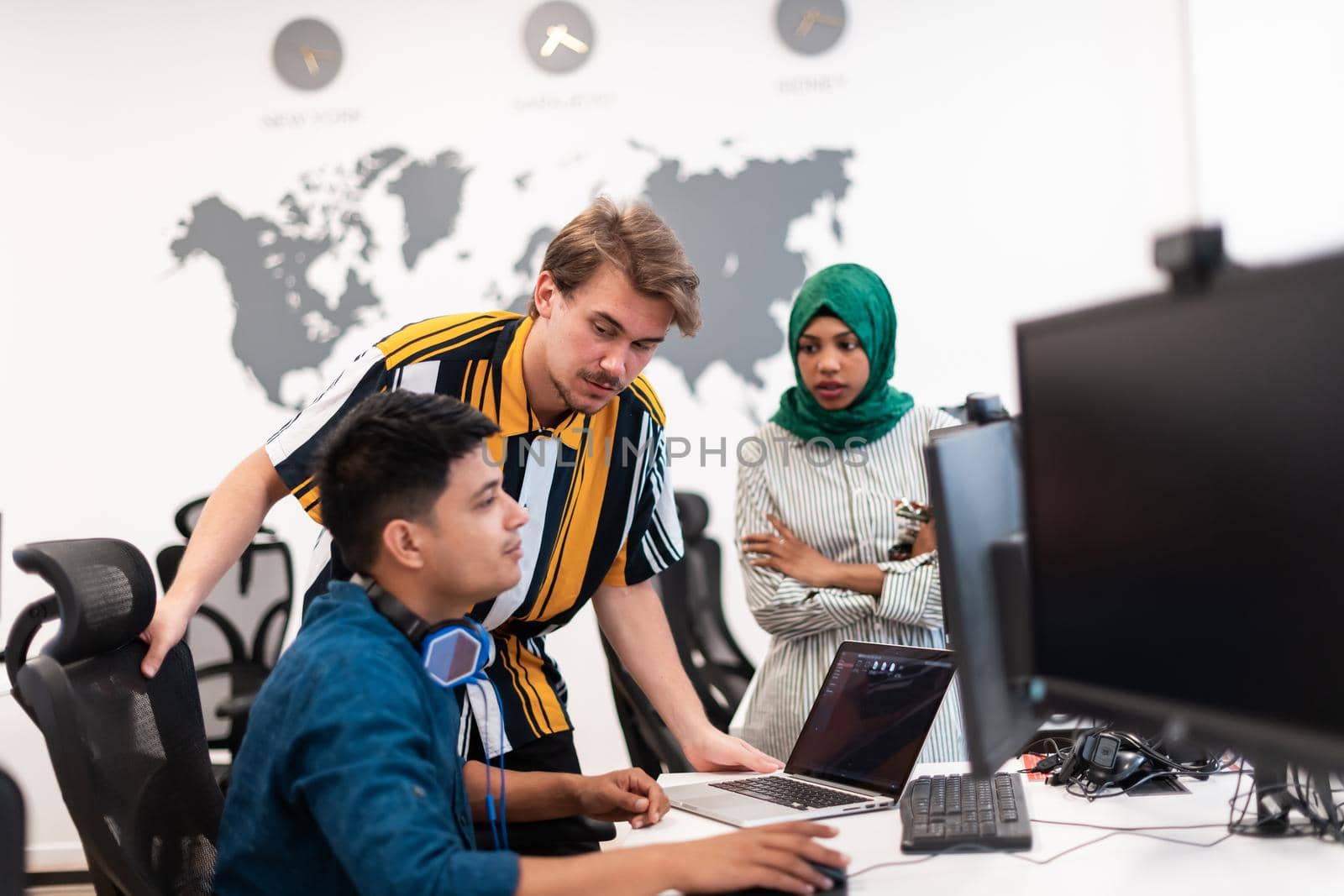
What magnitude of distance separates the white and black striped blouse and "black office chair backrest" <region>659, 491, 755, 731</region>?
538 millimetres

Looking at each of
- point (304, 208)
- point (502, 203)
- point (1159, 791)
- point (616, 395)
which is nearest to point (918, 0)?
point (502, 203)

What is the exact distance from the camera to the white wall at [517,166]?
11.0 ft

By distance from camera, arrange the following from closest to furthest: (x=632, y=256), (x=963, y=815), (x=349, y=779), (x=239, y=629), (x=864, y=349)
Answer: (x=349, y=779) → (x=963, y=815) → (x=632, y=256) → (x=864, y=349) → (x=239, y=629)

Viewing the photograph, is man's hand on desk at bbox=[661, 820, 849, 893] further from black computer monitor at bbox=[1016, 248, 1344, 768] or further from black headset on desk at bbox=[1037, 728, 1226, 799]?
black headset on desk at bbox=[1037, 728, 1226, 799]

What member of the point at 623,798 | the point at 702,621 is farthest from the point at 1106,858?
the point at 702,621

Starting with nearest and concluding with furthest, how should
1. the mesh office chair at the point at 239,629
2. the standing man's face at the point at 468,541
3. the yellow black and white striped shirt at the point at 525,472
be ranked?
the standing man's face at the point at 468,541 → the yellow black and white striped shirt at the point at 525,472 → the mesh office chair at the point at 239,629

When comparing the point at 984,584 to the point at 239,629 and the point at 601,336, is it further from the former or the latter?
the point at 239,629

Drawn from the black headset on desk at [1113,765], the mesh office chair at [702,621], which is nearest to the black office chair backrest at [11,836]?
the black headset on desk at [1113,765]

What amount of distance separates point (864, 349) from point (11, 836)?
1769mm

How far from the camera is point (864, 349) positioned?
227 cm

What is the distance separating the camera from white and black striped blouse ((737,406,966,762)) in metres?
1.99

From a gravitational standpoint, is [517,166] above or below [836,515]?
above

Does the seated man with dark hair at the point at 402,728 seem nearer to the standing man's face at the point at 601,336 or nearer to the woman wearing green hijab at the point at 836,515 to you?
the standing man's face at the point at 601,336

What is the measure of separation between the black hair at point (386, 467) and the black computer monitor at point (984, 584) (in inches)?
20.5
